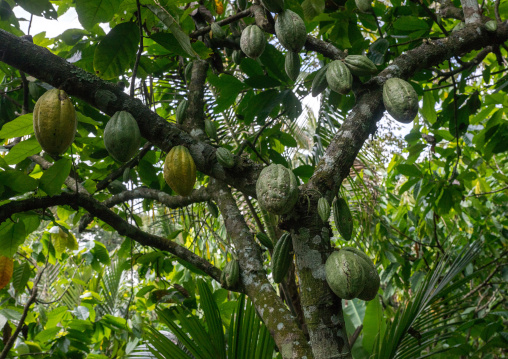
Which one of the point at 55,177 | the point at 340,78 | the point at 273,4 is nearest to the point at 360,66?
the point at 340,78

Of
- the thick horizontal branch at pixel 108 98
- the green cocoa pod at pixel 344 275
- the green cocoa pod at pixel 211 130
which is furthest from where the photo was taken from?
the green cocoa pod at pixel 211 130

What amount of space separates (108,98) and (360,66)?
28.9 inches

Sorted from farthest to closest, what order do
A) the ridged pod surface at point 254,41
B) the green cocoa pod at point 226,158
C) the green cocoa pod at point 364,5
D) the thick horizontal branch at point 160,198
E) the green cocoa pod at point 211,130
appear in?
1. the thick horizontal branch at point 160,198
2. the green cocoa pod at point 211,130
3. the green cocoa pod at point 364,5
4. the ridged pod surface at point 254,41
5. the green cocoa pod at point 226,158

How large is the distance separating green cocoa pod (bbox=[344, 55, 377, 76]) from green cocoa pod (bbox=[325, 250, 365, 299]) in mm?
586

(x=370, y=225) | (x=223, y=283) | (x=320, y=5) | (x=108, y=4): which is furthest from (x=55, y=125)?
(x=370, y=225)

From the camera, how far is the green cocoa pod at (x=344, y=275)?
0.86m

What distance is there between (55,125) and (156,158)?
1015 mm

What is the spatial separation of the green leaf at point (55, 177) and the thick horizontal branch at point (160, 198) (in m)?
0.58

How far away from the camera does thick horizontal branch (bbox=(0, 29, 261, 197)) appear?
0.97m

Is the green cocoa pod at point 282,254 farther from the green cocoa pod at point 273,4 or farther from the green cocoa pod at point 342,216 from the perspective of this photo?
the green cocoa pod at point 273,4

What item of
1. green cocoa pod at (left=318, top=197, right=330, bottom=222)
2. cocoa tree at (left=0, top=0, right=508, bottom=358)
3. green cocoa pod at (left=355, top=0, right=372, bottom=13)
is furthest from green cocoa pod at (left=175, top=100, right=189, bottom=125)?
green cocoa pod at (left=318, top=197, right=330, bottom=222)

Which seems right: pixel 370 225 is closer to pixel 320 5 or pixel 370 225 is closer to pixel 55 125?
pixel 320 5

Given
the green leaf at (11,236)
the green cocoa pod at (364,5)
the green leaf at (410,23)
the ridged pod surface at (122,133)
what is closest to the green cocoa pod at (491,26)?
the green leaf at (410,23)

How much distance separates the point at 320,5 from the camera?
1.38 m
